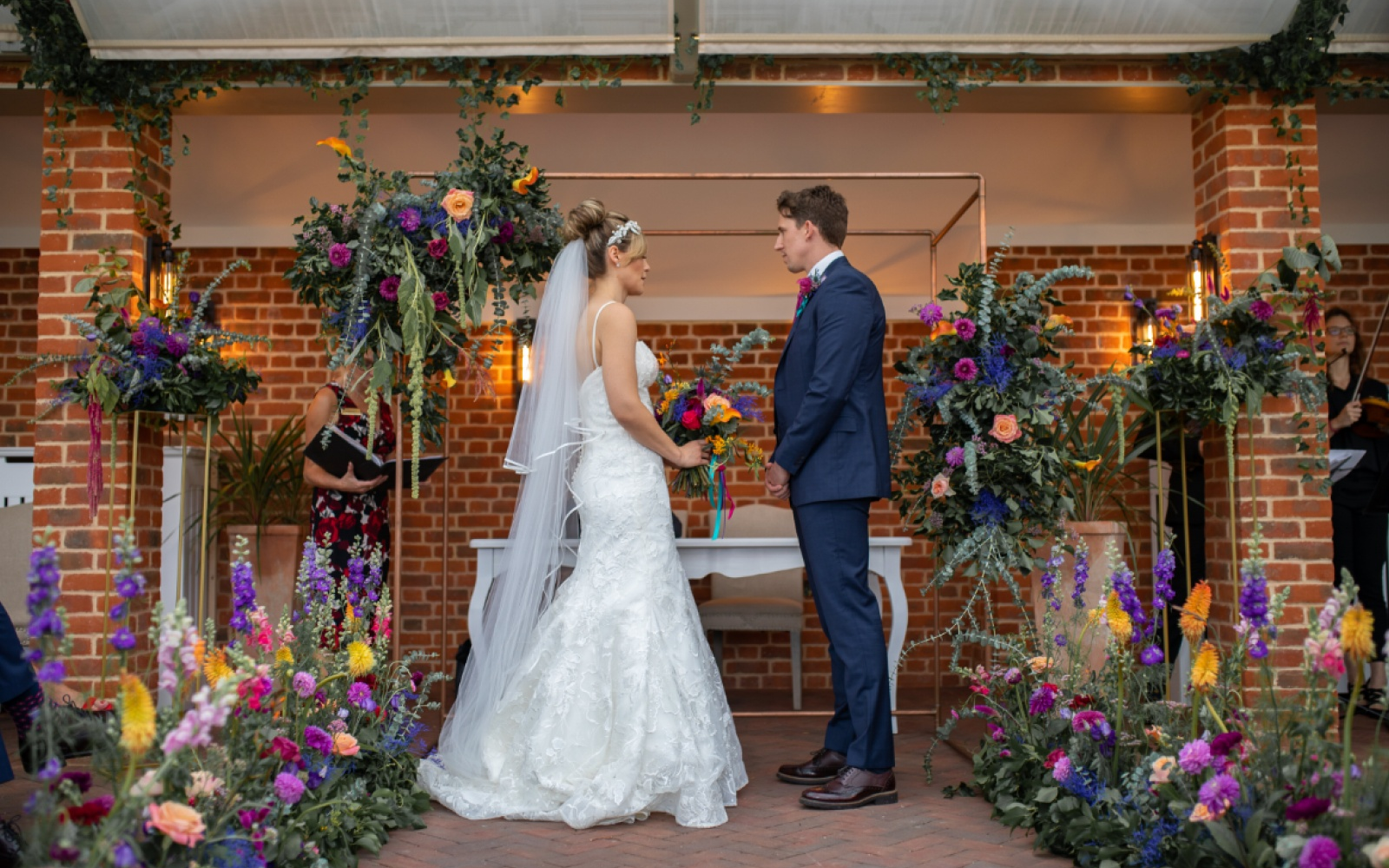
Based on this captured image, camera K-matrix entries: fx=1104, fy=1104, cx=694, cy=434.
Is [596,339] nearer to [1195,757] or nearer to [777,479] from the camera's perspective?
[777,479]

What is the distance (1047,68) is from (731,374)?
278cm

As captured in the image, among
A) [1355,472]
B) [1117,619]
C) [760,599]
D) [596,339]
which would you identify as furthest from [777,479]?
[1355,472]

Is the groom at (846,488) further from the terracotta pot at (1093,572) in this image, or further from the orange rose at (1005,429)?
the terracotta pot at (1093,572)

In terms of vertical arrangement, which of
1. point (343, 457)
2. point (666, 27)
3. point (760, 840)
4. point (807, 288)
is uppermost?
point (666, 27)

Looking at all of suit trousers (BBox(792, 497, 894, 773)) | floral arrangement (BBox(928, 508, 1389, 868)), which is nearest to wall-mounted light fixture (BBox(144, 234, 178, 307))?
suit trousers (BBox(792, 497, 894, 773))

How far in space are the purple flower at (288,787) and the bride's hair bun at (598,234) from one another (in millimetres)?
1941

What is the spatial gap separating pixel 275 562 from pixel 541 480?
2.18 metres

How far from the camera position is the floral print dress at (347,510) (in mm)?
4461

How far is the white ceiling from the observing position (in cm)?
421

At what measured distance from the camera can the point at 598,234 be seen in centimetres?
379

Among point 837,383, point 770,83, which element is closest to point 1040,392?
point 837,383

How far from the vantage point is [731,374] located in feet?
22.2

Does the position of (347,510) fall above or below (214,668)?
above

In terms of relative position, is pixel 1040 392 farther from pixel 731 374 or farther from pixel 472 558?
pixel 472 558
